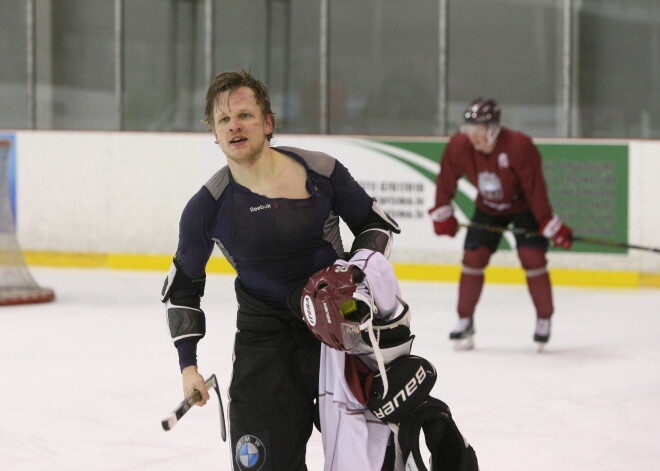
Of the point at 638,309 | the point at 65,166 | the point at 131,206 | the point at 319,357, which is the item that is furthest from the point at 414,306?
the point at 319,357

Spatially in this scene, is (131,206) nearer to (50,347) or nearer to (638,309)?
(50,347)

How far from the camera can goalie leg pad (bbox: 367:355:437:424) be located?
90.2 inches

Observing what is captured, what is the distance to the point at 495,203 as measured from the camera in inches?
213

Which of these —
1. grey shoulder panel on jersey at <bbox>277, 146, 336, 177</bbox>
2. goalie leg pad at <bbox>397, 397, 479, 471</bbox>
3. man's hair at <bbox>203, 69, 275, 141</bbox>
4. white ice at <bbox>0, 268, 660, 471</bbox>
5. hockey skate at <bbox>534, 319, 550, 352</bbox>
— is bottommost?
white ice at <bbox>0, 268, 660, 471</bbox>

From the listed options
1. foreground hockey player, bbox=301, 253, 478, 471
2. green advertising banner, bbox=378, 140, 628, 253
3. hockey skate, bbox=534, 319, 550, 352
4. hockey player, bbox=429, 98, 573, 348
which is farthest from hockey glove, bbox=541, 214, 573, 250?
foreground hockey player, bbox=301, 253, 478, 471

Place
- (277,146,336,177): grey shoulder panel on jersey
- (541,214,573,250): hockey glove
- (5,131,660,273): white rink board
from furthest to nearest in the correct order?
(5,131,660,273): white rink board < (541,214,573,250): hockey glove < (277,146,336,177): grey shoulder panel on jersey

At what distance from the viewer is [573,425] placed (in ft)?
12.8

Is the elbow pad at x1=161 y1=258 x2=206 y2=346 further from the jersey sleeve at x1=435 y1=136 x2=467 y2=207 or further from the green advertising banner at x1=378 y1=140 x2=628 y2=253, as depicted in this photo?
the green advertising banner at x1=378 y1=140 x2=628 y2=253

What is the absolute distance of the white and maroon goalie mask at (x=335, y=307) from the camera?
2.21 meters

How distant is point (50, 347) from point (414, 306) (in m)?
2.32

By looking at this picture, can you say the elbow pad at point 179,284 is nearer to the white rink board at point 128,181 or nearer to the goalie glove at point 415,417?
the goalie glove at point 415,417

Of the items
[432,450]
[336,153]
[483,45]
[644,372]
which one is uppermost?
[483,45]

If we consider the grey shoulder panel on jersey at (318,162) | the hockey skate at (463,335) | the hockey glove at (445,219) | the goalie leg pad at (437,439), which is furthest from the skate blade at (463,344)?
the goalie leg pad at (437,439)

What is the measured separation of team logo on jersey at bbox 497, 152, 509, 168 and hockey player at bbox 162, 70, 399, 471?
9.14ft
